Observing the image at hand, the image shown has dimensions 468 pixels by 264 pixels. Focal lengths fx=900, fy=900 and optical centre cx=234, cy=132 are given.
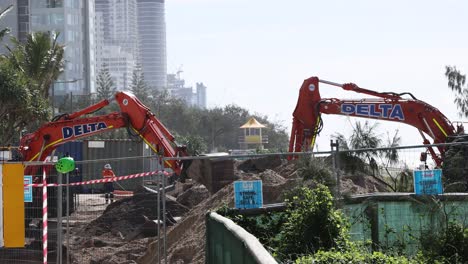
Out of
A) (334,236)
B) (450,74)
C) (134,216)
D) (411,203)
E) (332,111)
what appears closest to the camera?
(334,236)

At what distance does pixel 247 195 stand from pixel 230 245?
3664mm

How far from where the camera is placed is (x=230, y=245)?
9.07 meters

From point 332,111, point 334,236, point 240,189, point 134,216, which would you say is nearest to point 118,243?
point 134,216

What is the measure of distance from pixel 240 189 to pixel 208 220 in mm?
768

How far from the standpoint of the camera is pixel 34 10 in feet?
388

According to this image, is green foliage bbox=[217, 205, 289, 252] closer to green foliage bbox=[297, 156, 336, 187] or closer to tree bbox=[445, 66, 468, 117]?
green foliage bbox=[297, 156, 336, 187]

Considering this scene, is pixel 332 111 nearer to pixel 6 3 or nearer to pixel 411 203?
pixel 411 203

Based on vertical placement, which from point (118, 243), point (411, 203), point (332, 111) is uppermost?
point (332, 111)

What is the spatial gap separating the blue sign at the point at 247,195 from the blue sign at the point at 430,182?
226 centimetres

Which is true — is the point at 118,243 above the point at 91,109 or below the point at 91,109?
below

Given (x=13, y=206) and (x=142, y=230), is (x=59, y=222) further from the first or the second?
(x=142, y=230)

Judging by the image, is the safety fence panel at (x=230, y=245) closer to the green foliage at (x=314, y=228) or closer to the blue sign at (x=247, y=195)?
the blue sign at (x=247, y=195)

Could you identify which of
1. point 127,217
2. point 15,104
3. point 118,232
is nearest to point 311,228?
point 127,217

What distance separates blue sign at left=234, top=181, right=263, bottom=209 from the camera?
499 inches
